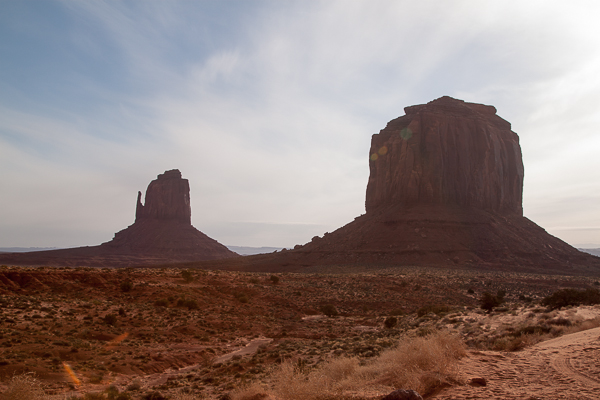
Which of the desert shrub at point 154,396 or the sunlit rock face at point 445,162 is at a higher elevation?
the sunlit rock face at point 445,162

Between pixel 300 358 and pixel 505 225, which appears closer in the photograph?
pixel 300 358

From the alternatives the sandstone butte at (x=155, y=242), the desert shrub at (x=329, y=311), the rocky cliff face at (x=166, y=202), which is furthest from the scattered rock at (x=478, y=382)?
the rocky cliff face at (x=166, y=202)

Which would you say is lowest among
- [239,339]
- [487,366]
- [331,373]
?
[239,339]

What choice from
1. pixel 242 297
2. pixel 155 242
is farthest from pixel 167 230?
pixel 242 297

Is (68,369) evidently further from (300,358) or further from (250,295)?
(250,295)

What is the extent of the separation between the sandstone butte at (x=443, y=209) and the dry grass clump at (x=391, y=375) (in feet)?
179

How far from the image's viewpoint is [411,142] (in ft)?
290

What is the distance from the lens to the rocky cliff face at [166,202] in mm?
137875

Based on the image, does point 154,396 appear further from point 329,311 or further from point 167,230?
point 167,230

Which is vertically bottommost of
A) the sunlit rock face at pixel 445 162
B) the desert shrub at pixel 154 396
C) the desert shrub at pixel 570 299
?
the desert shrub at pixel 154 396

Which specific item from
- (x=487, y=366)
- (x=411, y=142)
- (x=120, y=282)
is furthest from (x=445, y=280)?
(x=411, y=142)

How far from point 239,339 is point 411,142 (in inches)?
2988

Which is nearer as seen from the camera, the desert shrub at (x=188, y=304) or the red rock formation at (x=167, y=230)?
the desert shrub at (x=188, y=304)

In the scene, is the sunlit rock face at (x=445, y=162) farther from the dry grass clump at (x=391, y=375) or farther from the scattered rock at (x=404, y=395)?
the scattered rock at (x=404, y=395)
